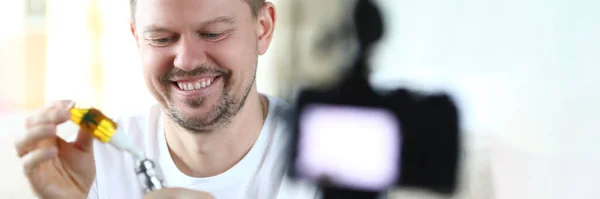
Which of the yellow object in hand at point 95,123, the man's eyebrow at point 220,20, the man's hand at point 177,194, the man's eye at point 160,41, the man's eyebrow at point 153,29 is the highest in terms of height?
the man's eyebrow at point 220,20

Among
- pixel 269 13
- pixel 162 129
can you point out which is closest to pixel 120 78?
pixel 162 129

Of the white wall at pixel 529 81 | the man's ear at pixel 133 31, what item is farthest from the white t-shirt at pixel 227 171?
the white wall at pixel 529 81

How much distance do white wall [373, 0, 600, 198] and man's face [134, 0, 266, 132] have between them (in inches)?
8.9

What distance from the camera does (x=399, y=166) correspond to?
0.68 m

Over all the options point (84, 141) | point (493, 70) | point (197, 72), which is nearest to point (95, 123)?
point (84, 141)

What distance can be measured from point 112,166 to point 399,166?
0.37 m

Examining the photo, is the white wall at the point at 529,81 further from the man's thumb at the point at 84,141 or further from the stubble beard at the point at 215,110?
the man's thumb at the point at 84,141

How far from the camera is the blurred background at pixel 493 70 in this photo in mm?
639

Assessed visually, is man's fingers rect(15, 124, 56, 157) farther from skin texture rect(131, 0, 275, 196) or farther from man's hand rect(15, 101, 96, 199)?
skin texture rect(131, 0, 275, 196)

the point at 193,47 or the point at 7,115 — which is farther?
the point at 7,115

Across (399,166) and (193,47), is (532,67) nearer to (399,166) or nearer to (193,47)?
(399,166)

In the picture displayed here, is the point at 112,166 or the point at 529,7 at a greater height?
the point at 529,7

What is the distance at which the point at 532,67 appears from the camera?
0.65 metres

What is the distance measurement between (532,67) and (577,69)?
52 mm
